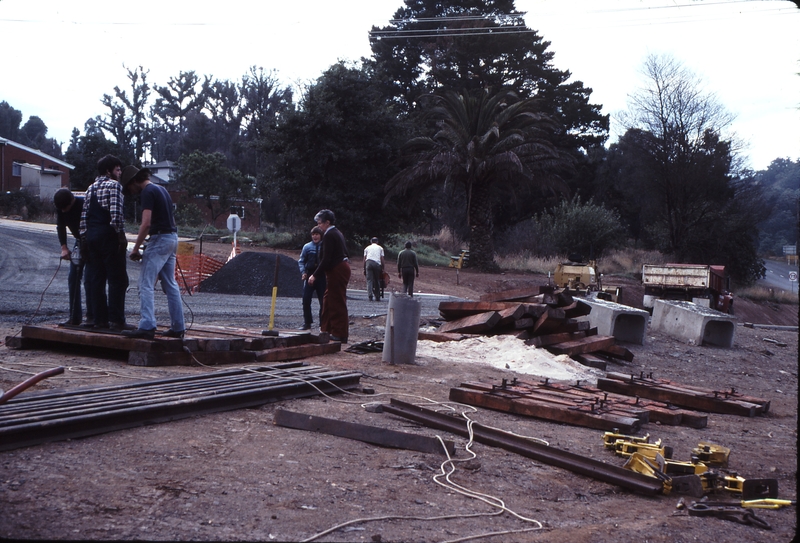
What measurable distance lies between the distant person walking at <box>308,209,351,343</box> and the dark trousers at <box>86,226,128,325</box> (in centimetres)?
305

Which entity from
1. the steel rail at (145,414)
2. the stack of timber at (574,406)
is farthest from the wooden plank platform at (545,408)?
the steel rail at (145,414)

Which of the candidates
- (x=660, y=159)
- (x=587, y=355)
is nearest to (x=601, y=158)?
(x=660, y=159)

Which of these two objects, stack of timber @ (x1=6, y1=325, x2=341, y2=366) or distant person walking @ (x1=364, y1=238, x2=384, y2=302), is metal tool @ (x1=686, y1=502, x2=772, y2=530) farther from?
distant person walking @ (x1=364, y1=238, x2=384, y2=302)

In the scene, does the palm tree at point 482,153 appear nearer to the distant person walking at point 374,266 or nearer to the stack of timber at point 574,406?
the distant person walking at point 374,266

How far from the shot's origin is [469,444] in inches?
225

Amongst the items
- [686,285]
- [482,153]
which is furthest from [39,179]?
[686,285]

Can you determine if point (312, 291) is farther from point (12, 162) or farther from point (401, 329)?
point (12, 162)

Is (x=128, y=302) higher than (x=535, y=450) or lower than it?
lower

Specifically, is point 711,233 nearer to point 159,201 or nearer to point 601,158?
point 601,158

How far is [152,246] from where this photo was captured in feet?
26.1

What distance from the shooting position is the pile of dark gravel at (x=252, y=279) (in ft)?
71.7

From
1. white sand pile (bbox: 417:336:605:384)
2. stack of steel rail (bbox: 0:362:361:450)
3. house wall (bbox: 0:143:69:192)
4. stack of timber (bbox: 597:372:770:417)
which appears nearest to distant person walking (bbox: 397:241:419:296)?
white sand pile (bbox: 417:336:605:384)

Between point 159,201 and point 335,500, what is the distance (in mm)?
4711

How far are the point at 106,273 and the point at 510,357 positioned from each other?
5.91 meters
